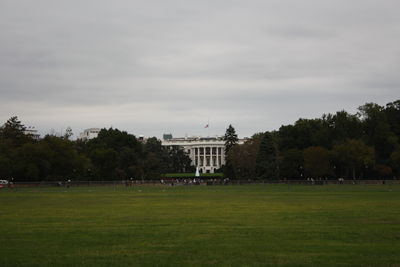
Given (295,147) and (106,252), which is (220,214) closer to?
(106,252)

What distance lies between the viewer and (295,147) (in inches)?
4651

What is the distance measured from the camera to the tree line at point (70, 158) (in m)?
93.9

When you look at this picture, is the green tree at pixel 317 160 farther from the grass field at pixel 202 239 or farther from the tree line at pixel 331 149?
the grass field at pixel 202 239

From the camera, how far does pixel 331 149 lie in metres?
111

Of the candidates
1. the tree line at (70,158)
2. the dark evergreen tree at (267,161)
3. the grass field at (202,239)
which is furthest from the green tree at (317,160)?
the grass field at (202,239)

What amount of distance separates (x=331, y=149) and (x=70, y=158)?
48182 millimetres

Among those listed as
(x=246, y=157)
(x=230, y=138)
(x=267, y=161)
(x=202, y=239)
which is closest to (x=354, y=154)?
(x=267, y=161)

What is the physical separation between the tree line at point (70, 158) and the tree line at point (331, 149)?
2149 centimetres

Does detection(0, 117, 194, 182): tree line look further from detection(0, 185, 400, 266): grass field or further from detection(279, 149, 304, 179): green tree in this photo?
detection(0, 185, 400, 266): grass field

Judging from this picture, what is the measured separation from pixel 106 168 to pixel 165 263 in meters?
100

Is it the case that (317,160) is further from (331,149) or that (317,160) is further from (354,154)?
(331,149)

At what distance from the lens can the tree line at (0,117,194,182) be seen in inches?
3696

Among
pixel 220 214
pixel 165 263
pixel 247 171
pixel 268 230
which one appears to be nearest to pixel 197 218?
pixel 220 214

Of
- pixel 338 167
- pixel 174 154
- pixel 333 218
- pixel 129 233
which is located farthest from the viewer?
pixel 174 154
